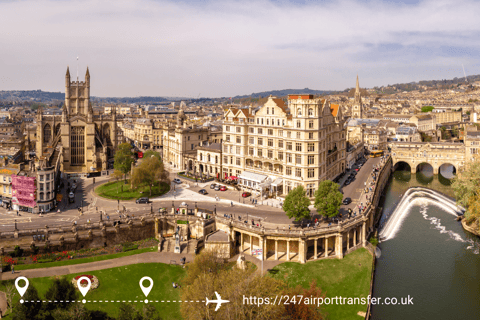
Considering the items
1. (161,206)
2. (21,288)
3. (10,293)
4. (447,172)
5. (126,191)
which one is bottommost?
(10,293)

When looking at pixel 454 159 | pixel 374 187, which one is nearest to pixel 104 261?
pixel 374 187

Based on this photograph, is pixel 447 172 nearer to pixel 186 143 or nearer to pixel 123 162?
pixel 186 143

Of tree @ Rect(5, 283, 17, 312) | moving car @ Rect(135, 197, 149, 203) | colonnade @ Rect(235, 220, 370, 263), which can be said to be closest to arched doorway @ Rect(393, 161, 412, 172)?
colonnade @ Rect(235, 220, 370, 263)

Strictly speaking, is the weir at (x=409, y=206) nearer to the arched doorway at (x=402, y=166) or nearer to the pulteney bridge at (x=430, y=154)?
the pulteney bridge at (x=430, y=154)

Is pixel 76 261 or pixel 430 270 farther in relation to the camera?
pixel 430 270

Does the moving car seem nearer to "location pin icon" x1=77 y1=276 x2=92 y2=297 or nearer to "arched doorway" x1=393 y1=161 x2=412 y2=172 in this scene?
"location pin icon" x1=77 y1=276 x2=92 y2=297

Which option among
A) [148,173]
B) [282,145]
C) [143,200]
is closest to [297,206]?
[282,145]

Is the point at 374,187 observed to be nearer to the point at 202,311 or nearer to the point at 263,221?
the point at 263,221
